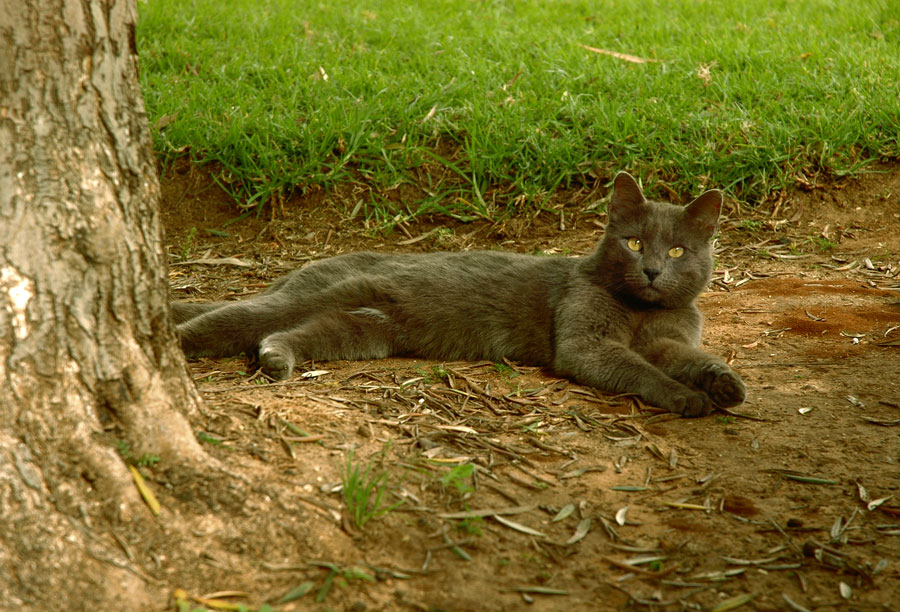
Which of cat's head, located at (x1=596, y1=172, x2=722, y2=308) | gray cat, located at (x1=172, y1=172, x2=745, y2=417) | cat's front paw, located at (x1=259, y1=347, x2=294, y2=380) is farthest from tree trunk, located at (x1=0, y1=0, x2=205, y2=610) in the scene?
cat's head, located at (x1=596, y1=172, x2=722, y2=308)

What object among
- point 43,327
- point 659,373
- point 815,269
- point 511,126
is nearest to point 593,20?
point 511,126

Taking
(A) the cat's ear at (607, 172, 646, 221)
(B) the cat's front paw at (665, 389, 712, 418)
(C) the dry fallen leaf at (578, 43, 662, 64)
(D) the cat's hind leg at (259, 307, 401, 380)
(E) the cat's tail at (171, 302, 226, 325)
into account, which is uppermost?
(C) the dry fallen leaf at (578, 43, 662, 64)

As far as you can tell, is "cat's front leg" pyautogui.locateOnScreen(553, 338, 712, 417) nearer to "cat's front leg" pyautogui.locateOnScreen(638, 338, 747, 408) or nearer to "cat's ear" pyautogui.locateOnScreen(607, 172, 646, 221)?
"cat's front leg" pyautogui.locateOnScreen(638, 338, 747, 408)

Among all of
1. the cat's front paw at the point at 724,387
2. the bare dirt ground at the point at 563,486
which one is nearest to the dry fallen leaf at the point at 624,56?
the bare dirt ground at the point at 563,486

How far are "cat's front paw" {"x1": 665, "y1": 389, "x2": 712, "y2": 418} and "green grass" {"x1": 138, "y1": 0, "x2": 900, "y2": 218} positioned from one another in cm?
246

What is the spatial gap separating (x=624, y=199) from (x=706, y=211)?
37cm

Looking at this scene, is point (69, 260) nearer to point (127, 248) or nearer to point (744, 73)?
point (127, 248)

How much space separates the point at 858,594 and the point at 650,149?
389cm

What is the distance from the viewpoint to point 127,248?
77.7 inches

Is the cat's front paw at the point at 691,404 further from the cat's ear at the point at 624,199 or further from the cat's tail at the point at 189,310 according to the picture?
the cat's tail at the point at 189,310

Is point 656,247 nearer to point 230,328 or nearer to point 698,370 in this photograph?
point 698,370

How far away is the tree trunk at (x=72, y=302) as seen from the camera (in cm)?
171

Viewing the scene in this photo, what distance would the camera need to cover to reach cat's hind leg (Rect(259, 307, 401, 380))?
3.46 meters

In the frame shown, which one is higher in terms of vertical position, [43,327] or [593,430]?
[43,327]
